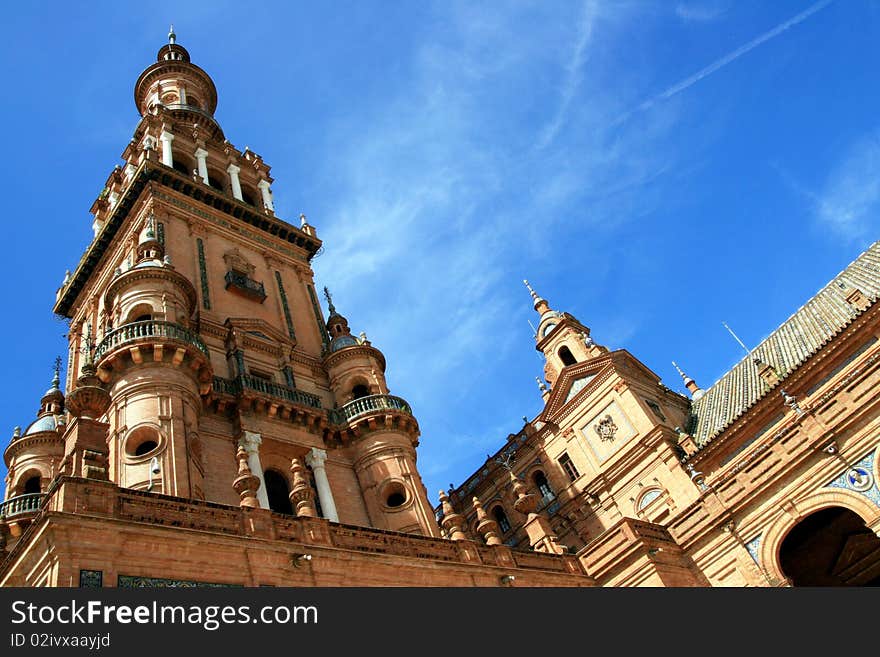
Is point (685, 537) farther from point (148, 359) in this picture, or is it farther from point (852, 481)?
point (148, 359)

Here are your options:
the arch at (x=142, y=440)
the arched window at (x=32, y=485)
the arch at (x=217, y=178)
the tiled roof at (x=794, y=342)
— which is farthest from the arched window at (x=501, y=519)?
the arch at (x=217, y=178)

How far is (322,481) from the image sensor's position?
26203 millimetres

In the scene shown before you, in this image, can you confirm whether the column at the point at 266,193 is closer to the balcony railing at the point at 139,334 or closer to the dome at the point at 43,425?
the dome at the point at 43,425

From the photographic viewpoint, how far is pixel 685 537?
24219 millimetres

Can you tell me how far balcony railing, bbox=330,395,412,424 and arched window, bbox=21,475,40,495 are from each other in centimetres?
1307

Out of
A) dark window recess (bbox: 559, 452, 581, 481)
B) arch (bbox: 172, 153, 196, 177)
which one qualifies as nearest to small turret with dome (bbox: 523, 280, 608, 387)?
dark window recess (bbox: 559, 452, 581, 481)

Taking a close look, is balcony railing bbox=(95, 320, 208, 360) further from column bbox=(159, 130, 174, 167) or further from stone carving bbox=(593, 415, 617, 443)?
stone carving bbox=(593, 415, 617, 443)

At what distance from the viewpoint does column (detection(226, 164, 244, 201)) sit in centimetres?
4060

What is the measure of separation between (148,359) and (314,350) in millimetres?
10735

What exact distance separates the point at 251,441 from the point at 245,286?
33.3 ft

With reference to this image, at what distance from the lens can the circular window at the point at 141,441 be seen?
21.6 m

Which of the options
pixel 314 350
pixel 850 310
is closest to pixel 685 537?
pixel 850 310

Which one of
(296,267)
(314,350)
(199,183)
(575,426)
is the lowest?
(575,426)

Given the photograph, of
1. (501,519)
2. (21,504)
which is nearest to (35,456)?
(21,504)
